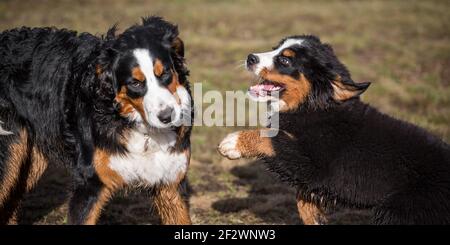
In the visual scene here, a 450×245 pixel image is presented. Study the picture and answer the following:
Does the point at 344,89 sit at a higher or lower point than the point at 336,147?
higher

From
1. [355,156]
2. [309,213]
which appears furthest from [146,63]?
[309,213]

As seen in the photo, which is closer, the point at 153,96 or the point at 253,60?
the point at 153,96

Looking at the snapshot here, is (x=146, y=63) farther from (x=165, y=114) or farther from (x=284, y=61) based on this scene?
(x=284, y=61)

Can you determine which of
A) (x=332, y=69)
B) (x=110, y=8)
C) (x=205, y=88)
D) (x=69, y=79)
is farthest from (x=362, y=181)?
(x=110, y=8)

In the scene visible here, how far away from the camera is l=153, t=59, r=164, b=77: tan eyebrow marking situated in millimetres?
4129

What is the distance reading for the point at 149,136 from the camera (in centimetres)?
449

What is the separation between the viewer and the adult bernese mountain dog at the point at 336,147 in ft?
14.2

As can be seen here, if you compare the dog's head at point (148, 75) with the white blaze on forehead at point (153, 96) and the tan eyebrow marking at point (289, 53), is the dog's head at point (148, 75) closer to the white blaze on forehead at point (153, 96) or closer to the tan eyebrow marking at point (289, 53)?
the white blaze on forehead at point (153, 96)

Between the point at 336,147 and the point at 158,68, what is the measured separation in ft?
5.18

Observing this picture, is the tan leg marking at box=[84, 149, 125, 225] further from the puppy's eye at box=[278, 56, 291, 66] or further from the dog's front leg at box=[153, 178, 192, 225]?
the puppy's eye at box=[278, 56, 291, 66]

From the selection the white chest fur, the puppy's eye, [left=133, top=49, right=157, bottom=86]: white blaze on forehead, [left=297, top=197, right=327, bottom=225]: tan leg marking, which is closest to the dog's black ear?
the puppy's eye

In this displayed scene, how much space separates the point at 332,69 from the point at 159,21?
59.2 inches

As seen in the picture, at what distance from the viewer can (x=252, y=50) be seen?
1235cm

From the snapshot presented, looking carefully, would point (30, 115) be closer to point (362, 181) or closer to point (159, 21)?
point (159, 21)
